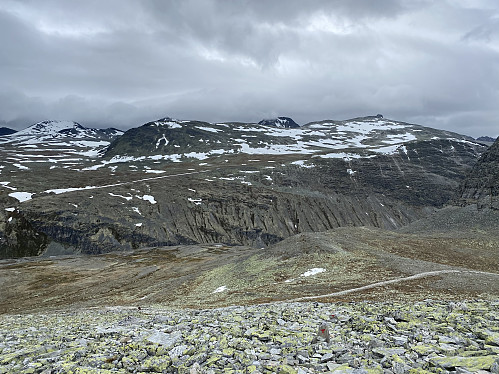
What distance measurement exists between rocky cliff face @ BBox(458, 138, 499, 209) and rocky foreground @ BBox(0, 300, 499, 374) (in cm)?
8765

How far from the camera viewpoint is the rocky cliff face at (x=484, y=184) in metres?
84.4

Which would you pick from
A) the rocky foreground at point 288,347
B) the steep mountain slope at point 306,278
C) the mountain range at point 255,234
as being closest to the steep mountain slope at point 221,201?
the mountain range at point 255,234

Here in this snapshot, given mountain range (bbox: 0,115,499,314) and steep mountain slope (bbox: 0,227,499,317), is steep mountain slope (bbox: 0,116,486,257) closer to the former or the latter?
mountain range (bbox: 0,115,499,314)

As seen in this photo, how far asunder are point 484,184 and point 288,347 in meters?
105

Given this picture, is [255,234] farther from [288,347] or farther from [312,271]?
[288,347]

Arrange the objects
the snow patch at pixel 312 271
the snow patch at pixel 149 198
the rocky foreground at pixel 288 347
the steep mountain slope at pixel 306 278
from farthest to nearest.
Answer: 1. the snow patch at pixel 149 198
2. the snow patch at pixel 312 271
3. the steep mountain slope at pixel 306 278
4. the rocky foreground at pixel 288 347

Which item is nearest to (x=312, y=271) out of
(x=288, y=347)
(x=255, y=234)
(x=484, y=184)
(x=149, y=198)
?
(x=288, y=347)

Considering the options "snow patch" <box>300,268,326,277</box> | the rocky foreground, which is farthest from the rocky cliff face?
the rocky foreground

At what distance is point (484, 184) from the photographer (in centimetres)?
9056

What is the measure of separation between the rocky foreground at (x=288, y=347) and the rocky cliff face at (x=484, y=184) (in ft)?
288

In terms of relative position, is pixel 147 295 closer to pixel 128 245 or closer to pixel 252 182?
pixel 128 245

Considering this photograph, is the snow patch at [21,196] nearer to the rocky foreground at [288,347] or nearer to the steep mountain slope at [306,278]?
the steep mountain slope at [306,278]

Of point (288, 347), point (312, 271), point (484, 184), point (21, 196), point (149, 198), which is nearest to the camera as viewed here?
point (288, 347)

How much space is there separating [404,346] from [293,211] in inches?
5248
